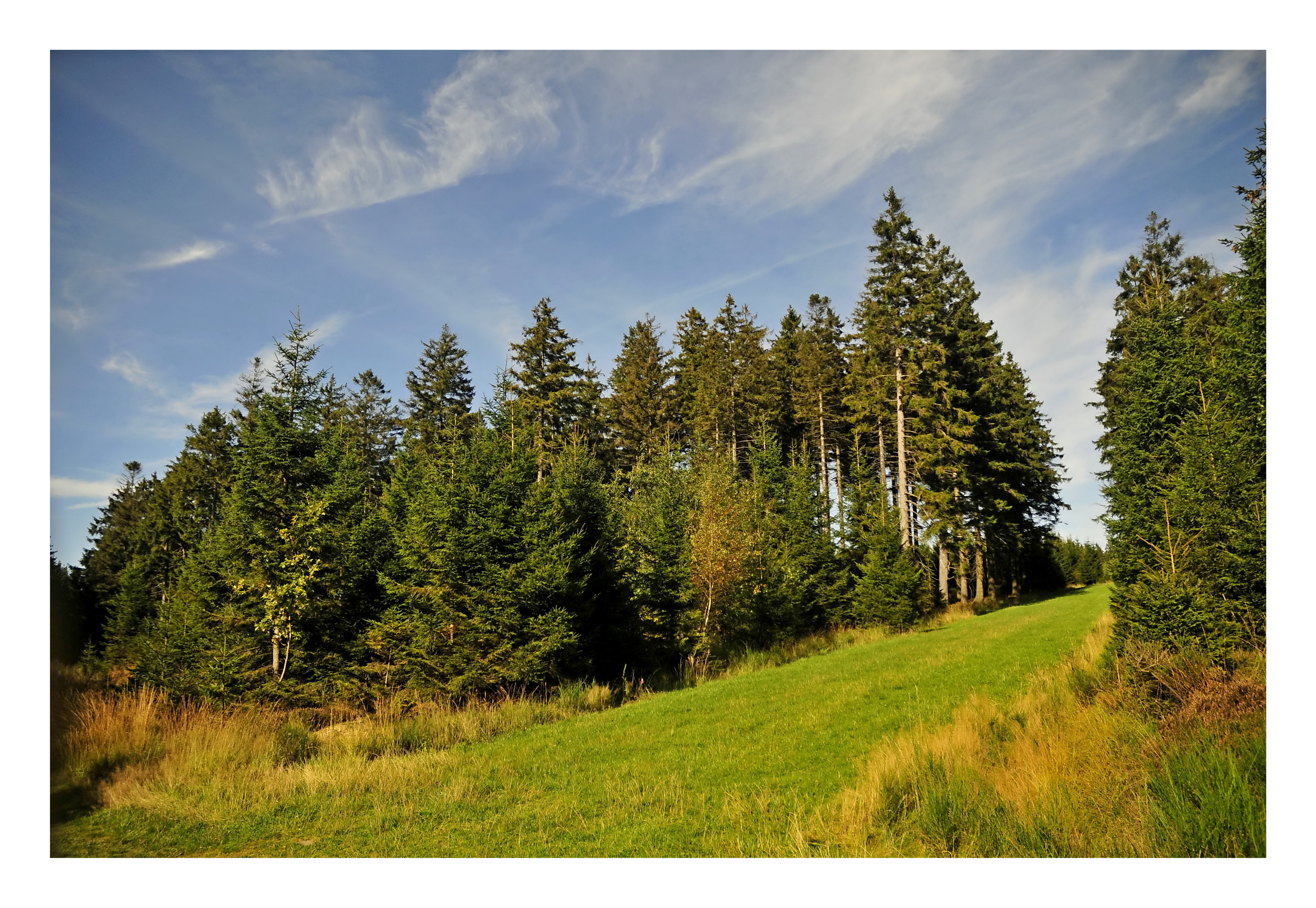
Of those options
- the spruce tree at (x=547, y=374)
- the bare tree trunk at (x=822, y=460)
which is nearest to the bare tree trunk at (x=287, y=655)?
the spruce tree at (x=547, y=374)

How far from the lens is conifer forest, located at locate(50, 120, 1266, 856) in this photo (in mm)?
5742

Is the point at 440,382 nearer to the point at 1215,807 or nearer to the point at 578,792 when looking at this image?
the point at 578,792

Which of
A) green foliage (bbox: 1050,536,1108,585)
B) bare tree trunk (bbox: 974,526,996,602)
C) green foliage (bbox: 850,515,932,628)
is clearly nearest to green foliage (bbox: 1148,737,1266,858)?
green foliage (bbox: 850,515,932,628)

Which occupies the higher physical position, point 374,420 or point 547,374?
point 547,374

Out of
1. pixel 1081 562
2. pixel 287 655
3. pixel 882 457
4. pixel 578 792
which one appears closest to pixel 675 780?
pixel 578 792

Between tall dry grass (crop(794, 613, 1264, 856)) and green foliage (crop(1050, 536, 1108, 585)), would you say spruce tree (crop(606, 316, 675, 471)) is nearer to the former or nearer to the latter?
green foliage (crop(1050, 536, 1108, 585))

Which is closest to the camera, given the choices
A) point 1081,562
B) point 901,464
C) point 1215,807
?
point 1215,807

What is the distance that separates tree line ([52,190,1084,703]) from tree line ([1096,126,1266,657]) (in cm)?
1143

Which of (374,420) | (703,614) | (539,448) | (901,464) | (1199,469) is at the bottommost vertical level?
(703,614)

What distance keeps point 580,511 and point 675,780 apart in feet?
36.2

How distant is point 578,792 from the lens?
23.2 feet

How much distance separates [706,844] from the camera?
529 centimetres
